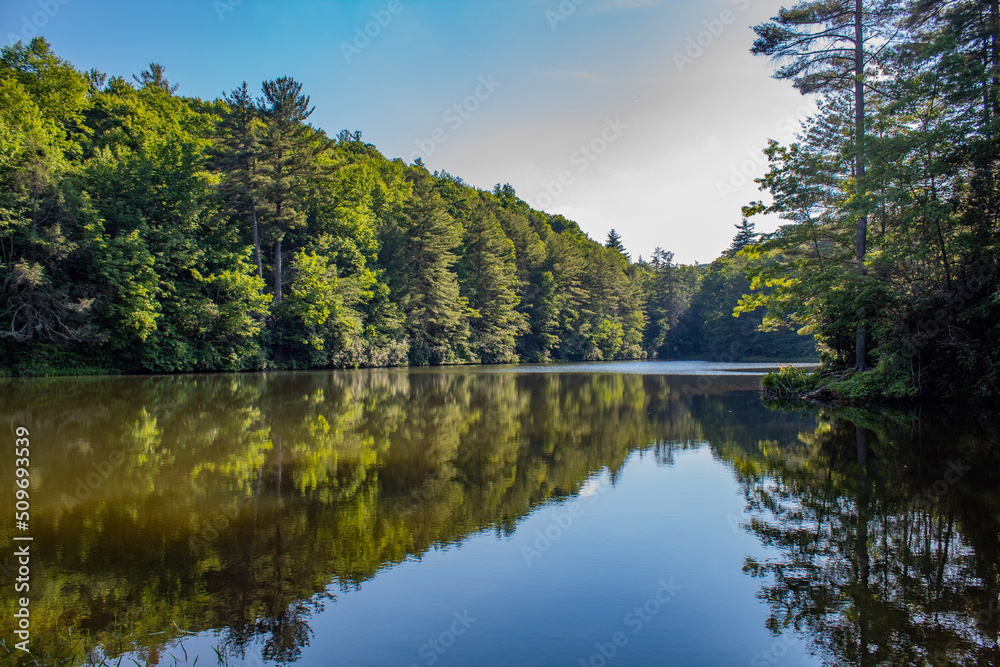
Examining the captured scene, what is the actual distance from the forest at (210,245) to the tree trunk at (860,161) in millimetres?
24559

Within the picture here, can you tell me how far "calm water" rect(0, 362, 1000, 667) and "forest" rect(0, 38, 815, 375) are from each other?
1945cm

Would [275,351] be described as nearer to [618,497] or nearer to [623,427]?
[623,427]

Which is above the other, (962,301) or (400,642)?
(962,301)

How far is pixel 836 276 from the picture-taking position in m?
16.3

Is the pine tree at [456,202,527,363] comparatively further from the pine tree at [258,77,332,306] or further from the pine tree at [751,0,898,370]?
the pine tree at [751,0,898,370]

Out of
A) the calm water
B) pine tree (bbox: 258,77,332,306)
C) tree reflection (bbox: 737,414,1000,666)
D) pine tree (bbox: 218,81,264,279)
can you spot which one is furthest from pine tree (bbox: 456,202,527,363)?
tree reflection (bbox: 737,414,1000,666)

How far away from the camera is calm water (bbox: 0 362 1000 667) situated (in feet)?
12.3

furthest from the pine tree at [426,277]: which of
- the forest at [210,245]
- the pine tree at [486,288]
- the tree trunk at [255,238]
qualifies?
the tree trunk at [255,238]

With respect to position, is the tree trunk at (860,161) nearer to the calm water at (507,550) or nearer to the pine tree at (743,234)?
the calm water at (507,550)

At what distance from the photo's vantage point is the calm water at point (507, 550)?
376cm

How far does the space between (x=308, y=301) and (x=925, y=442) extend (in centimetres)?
3238

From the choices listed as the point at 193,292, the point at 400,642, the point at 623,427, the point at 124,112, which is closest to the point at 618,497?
the point at 400,642

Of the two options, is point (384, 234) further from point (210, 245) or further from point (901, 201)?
point (901, 201)

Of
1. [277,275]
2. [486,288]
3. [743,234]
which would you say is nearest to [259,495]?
[277,275]
